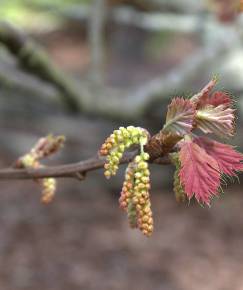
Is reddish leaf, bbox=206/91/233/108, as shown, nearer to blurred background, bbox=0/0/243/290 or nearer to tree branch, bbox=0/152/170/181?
tree branch, bbox=0/152/170/181

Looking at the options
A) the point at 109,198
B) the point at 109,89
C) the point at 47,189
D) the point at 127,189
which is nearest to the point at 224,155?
the point at 127,189

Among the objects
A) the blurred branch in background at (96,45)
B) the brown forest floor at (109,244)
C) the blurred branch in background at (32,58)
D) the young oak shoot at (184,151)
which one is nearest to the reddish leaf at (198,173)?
the young oak shoot at (184,151)

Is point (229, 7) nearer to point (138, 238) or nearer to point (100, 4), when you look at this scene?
point (100, 4)

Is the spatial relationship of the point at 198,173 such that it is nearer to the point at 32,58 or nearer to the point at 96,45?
the point at 32,58

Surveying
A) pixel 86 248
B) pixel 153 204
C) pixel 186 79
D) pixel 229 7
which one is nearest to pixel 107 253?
pixel 86 248

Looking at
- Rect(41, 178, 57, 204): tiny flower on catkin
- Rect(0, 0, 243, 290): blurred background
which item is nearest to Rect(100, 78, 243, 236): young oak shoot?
Rect(41, 178, 57, 204): tiny flower on catkin

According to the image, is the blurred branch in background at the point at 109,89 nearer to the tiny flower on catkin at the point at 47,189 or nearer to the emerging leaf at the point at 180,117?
the tiny flower on catkin at the point at 47,189
